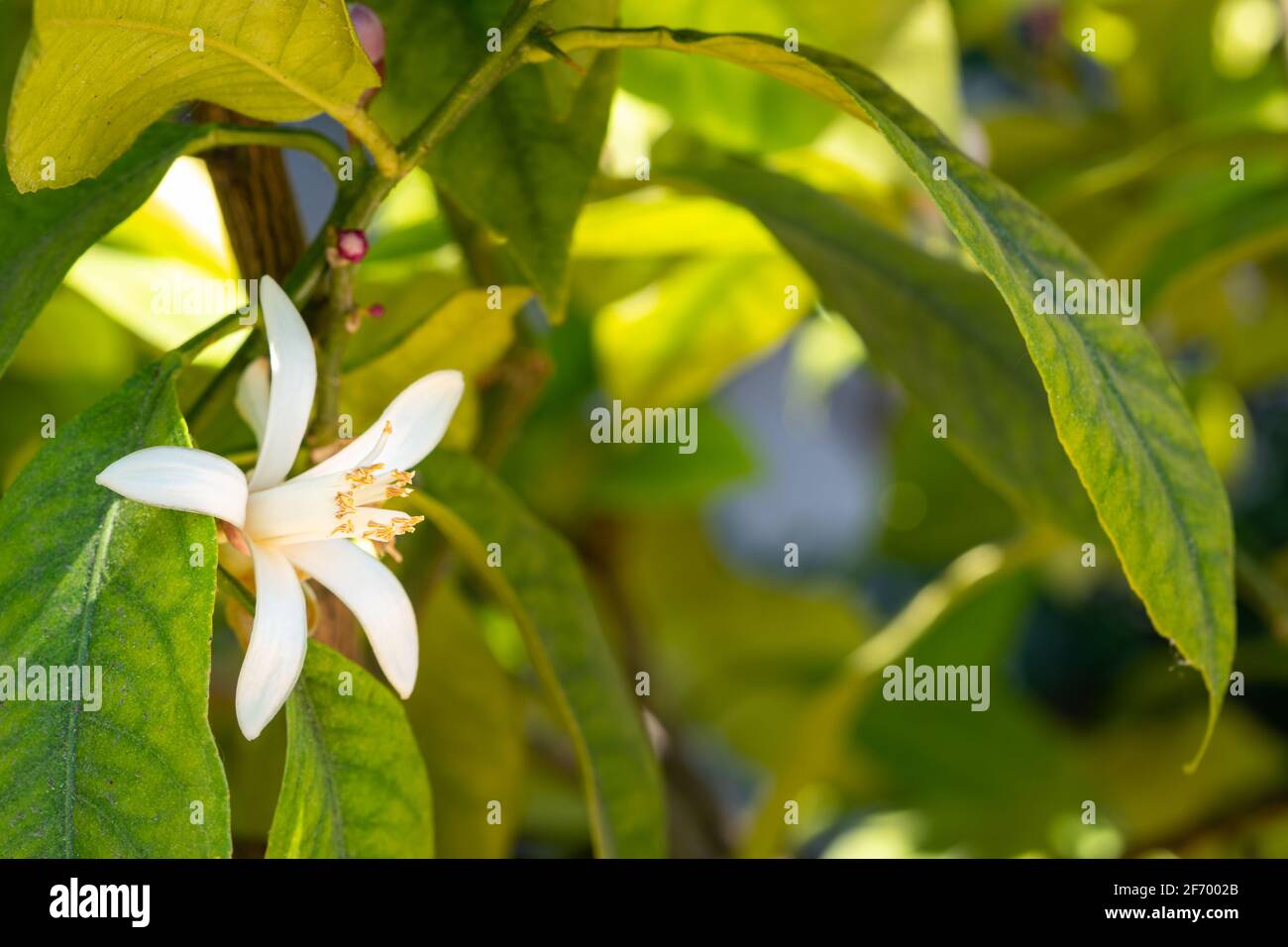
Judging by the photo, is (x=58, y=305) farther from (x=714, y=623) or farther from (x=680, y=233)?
(x=714, y=623)

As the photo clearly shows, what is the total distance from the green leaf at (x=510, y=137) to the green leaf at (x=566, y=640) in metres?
0.08

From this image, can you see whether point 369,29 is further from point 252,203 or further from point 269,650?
point 269,650

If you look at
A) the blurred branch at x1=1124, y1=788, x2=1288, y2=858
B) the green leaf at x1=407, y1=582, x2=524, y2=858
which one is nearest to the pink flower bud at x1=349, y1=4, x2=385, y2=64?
the green leaf at x1=407, y1=582, x2=524, y2=858

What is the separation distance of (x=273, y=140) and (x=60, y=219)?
2.8 inches

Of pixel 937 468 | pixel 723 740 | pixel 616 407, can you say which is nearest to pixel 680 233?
pixel 616 407

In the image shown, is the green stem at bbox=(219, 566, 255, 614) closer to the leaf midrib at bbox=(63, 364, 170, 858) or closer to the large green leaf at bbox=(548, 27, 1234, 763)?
the leaf midrib at bbox=(63, 364, 170, 858)

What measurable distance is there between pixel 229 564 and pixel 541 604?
0.52 ft

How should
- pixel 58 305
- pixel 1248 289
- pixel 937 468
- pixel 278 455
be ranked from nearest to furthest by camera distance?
1. pixel 278 455
2. pixel 58 305
3. pixel 937 468
4. pixel 1248 289

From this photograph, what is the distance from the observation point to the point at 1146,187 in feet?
3.05

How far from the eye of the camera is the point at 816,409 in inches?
65.1

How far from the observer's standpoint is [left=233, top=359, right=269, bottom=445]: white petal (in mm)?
412

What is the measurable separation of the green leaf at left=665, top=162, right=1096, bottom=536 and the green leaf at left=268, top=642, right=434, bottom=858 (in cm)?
25

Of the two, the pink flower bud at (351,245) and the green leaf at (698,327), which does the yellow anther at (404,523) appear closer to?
the pink flower bud at (351,245)

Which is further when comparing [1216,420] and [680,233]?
[1216,420]
